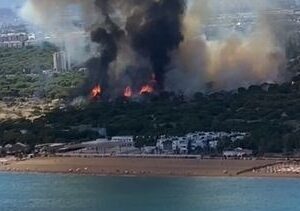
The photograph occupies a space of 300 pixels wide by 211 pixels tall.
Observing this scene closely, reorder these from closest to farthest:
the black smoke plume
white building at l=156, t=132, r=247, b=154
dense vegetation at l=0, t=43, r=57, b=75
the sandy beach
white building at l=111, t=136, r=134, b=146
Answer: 1. the sandy beach
2. white building at l=156, t=132, r=247, b=154
3. white building at l=111, t=136, r=134, b=146
4. the black smoke plume
5. dense vegetation at l=0, t=43, r=57, b=75

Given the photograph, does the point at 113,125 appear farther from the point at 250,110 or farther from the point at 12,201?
the point at 12,201

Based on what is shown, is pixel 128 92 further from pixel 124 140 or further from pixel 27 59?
pixel 27 59

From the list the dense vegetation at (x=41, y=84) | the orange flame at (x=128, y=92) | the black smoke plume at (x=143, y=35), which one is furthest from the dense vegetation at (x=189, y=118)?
the dense vegetation at (x=41, y=84)

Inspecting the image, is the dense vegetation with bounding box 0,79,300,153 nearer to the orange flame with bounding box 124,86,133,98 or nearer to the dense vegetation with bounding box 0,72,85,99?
the orange flame with bounding box 124,86,133,98

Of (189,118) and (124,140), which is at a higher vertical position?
(189,118)

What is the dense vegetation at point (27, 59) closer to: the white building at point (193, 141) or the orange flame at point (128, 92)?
the orange flame at point (128, 92)

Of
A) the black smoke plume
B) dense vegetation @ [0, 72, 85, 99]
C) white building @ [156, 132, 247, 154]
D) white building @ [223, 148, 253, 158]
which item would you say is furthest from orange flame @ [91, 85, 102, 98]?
white building @ [223, 148, 253, 158]

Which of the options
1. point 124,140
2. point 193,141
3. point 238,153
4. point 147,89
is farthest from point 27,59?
point 238,153
